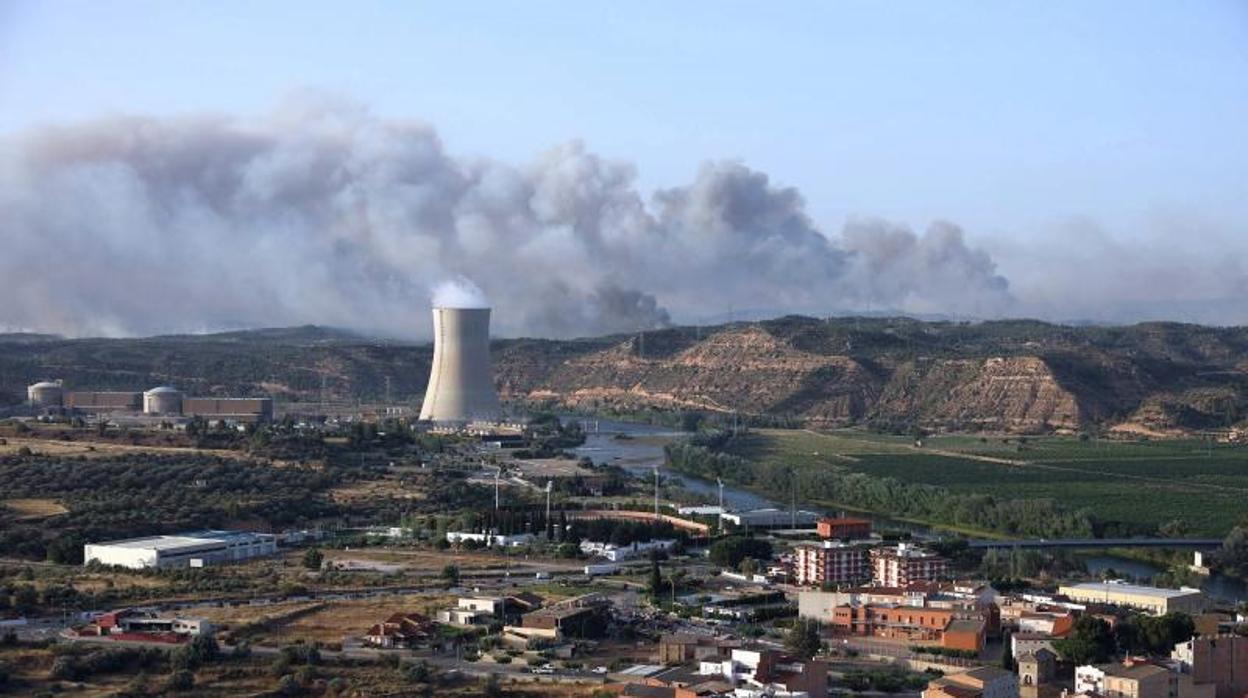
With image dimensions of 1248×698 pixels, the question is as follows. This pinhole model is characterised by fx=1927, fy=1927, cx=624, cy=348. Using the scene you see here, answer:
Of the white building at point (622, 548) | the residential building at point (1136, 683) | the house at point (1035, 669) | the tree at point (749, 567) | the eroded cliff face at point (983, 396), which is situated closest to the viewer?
the residential building at point (1136, 683)

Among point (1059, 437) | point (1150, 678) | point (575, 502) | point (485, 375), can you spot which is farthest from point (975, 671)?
point (1059, 437)

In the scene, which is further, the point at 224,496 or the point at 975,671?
the point at 224,496

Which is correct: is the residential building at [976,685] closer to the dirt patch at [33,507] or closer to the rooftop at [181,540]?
the rooftop at [181,540]

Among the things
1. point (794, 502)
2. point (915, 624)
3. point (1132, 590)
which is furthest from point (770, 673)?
point (794, 502)

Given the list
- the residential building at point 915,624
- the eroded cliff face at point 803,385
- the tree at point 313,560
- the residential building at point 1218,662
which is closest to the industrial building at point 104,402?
the eroded cliff face at point 803,385

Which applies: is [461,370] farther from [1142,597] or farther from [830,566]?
[1142,597]

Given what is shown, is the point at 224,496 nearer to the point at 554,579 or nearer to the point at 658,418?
the point at 554,579

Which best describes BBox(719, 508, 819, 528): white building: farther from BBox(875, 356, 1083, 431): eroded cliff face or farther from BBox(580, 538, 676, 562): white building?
BBox(875, 356, 1083, 431): eroded cliff face
